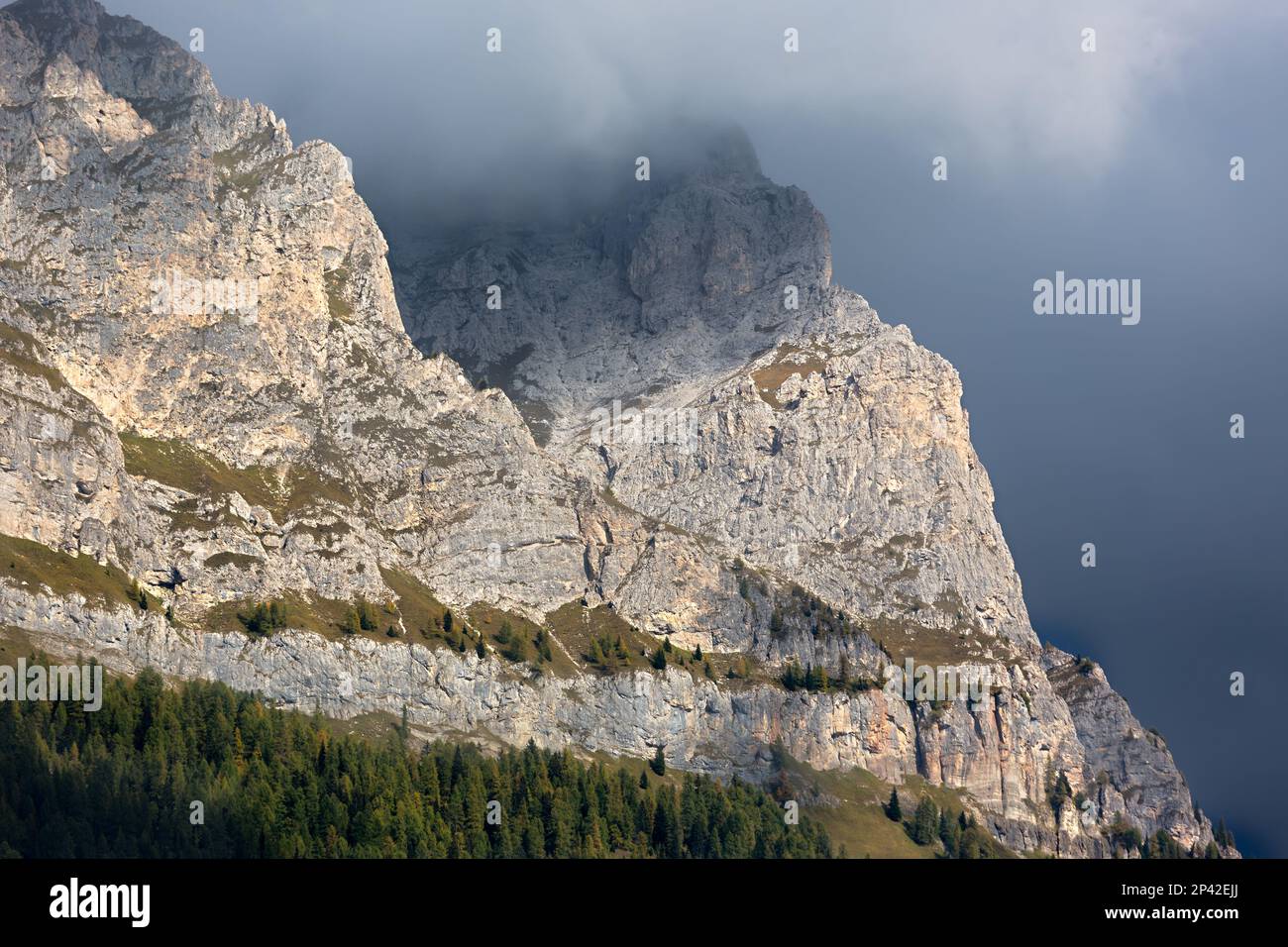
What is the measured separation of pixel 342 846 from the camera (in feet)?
651
